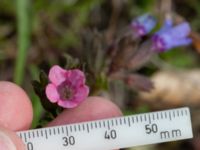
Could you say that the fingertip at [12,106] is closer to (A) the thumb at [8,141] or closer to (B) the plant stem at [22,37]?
(A) the thumb at [8,141]

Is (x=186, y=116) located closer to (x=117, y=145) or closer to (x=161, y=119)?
(x=161, y=119)

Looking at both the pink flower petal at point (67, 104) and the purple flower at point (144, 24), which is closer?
the pink flower petal at point (67, 104)

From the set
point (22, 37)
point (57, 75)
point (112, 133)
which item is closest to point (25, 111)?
point (57, 75)

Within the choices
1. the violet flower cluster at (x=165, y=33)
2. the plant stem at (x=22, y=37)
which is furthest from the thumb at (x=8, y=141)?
the violet flower cluster at (x=165, y=33)

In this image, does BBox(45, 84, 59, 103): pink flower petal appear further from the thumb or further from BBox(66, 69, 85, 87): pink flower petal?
the thumb

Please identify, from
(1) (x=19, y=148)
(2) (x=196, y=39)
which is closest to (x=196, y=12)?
(2) (x=196, y=39)

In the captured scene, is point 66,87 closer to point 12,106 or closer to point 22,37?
point 12,106
